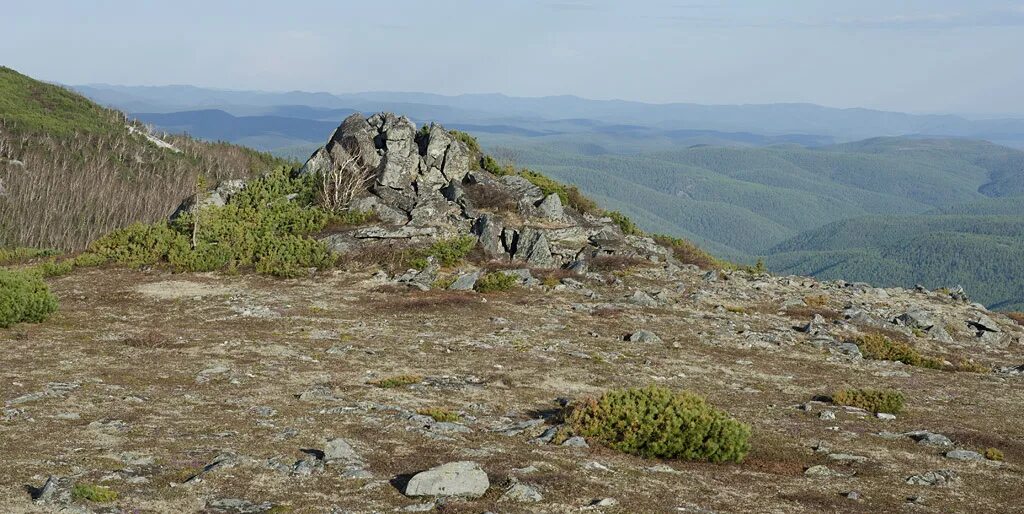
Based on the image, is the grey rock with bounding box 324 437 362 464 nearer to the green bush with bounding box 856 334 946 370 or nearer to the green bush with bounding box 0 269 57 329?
the green bush with bounding box 0 269 57 329

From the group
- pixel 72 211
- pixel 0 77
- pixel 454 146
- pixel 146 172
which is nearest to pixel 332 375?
pixel 454 146

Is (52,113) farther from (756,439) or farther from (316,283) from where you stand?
(756,439)

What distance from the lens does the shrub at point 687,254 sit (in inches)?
2120

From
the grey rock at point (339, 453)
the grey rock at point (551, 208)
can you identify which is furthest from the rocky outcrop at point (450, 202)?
the grey rock at point (339, 453)

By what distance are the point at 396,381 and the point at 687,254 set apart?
36604 millimetres

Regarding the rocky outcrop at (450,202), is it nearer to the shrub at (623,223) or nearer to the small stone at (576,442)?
the shrub at (623,223)

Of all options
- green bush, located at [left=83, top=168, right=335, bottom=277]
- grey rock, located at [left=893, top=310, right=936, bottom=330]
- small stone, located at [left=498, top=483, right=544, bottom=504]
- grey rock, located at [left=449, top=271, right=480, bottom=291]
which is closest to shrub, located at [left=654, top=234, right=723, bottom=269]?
grey rock, located at [left=893, top=310, right=936, bottom=330]

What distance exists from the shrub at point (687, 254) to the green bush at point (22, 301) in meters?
37.1

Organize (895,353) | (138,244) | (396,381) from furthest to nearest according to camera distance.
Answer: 1. (138,244)
2. (895,353)
3. (396,381)

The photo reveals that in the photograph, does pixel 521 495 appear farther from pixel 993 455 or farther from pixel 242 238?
pixel 242 238

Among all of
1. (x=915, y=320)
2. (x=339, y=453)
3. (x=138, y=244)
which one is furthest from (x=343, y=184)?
(x=339, y=453)

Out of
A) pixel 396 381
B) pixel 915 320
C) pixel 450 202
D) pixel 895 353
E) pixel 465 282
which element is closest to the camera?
pixel 396 381

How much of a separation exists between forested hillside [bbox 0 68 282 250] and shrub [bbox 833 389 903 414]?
3852 inches

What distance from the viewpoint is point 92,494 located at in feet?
39.6
